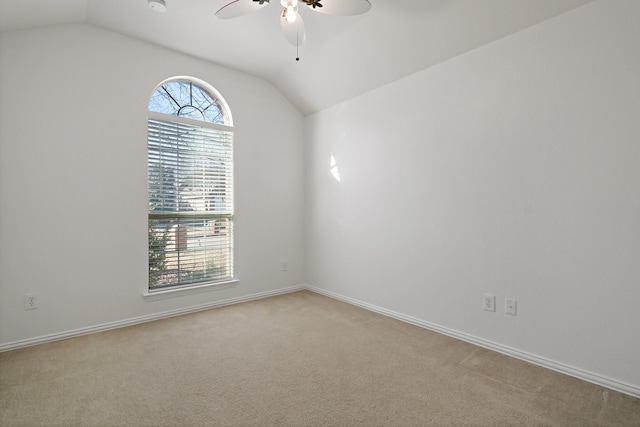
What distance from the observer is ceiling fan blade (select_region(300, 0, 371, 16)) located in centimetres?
195

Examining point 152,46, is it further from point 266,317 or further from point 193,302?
point 266,317

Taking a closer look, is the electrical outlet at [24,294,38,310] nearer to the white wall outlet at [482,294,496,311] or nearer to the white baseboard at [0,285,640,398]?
the white baseboard at [0,285,640,398]

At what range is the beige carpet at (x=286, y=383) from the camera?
1.71 metres

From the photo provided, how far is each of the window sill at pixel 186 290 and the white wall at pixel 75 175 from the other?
A: 2.3 inches

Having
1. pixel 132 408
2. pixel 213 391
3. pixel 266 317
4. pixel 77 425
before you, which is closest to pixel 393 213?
pixel 266 317

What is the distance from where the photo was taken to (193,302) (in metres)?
3.46

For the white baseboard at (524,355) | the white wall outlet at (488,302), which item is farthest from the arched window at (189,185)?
the white wall outlet at (488,302)

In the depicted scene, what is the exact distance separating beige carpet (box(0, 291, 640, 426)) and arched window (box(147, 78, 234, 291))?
2.56 feet

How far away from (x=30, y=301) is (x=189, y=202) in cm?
151

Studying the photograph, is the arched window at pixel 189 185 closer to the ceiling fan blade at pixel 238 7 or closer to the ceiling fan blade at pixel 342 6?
the ceiling fan blade at pixel 238 7

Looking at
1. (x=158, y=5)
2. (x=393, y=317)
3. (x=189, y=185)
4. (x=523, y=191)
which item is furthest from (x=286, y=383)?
(x=158, y=5)

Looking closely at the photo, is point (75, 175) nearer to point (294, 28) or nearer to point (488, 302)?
point (294, 28)

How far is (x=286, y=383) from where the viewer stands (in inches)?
80.0

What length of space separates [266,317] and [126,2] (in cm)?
297
